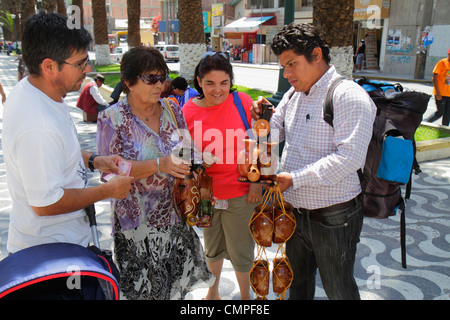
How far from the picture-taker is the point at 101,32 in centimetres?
1938

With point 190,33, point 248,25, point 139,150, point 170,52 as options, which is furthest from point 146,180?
point 248,25

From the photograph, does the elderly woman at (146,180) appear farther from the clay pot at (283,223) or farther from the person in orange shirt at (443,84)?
the person in orange shirt at (443,84)

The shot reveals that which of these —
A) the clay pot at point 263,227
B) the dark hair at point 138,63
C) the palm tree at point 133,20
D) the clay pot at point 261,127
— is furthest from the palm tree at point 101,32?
the clay pot at point 263,227

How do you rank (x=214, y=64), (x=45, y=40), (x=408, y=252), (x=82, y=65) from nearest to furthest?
1. (x=45, y=40)
2. (x=82, y=65)
3. (x=214, y=64)
4. (x=408, y=252)

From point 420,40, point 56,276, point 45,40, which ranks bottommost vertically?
point 56,276

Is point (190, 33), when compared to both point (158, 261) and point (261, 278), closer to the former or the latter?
point (158, 261)

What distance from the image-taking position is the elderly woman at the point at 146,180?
7.12ft

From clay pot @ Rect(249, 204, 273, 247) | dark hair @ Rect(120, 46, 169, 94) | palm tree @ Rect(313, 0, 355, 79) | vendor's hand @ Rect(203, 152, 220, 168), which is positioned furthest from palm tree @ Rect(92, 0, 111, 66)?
clay pot @ Rect(249, 204, 273, 247)

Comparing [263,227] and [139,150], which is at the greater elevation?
[139,150]

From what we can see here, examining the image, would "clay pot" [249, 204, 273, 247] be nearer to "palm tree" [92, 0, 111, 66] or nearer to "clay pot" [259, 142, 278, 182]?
"clay pot" [259, 142, 278, 182]

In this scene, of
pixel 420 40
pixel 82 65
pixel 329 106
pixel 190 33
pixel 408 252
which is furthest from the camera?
pixel 420 40

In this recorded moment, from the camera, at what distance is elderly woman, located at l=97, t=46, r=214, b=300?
2.17m

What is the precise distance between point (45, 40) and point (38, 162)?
0.56m

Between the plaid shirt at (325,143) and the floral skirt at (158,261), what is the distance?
0.75 metres
